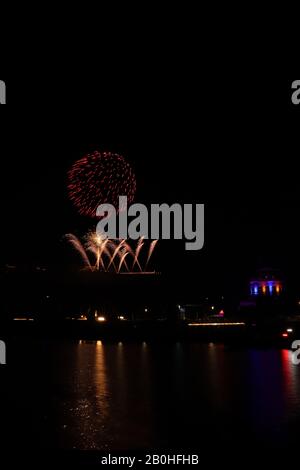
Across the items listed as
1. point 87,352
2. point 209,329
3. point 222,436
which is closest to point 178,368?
point 87,352

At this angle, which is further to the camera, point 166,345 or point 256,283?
point 256,283

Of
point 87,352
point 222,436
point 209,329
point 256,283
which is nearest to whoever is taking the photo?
point 222,436

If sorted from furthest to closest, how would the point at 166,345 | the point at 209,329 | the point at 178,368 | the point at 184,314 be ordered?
the point at 184,314 → the point at 209,329 → the point at 166,345 → the point at 178,368

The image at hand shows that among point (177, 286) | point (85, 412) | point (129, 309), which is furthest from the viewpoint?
point (177, 286)

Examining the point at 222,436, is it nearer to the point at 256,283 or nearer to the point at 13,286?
the point at 13,286

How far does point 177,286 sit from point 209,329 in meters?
36.9

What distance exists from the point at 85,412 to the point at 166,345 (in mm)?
19533

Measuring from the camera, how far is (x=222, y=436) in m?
9.41

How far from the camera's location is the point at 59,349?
1063 inches

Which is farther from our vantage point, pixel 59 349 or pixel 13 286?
pixel 13 286

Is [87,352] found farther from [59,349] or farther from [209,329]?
[209,329]

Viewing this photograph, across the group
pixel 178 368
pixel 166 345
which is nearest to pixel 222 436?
pixel 178 368
